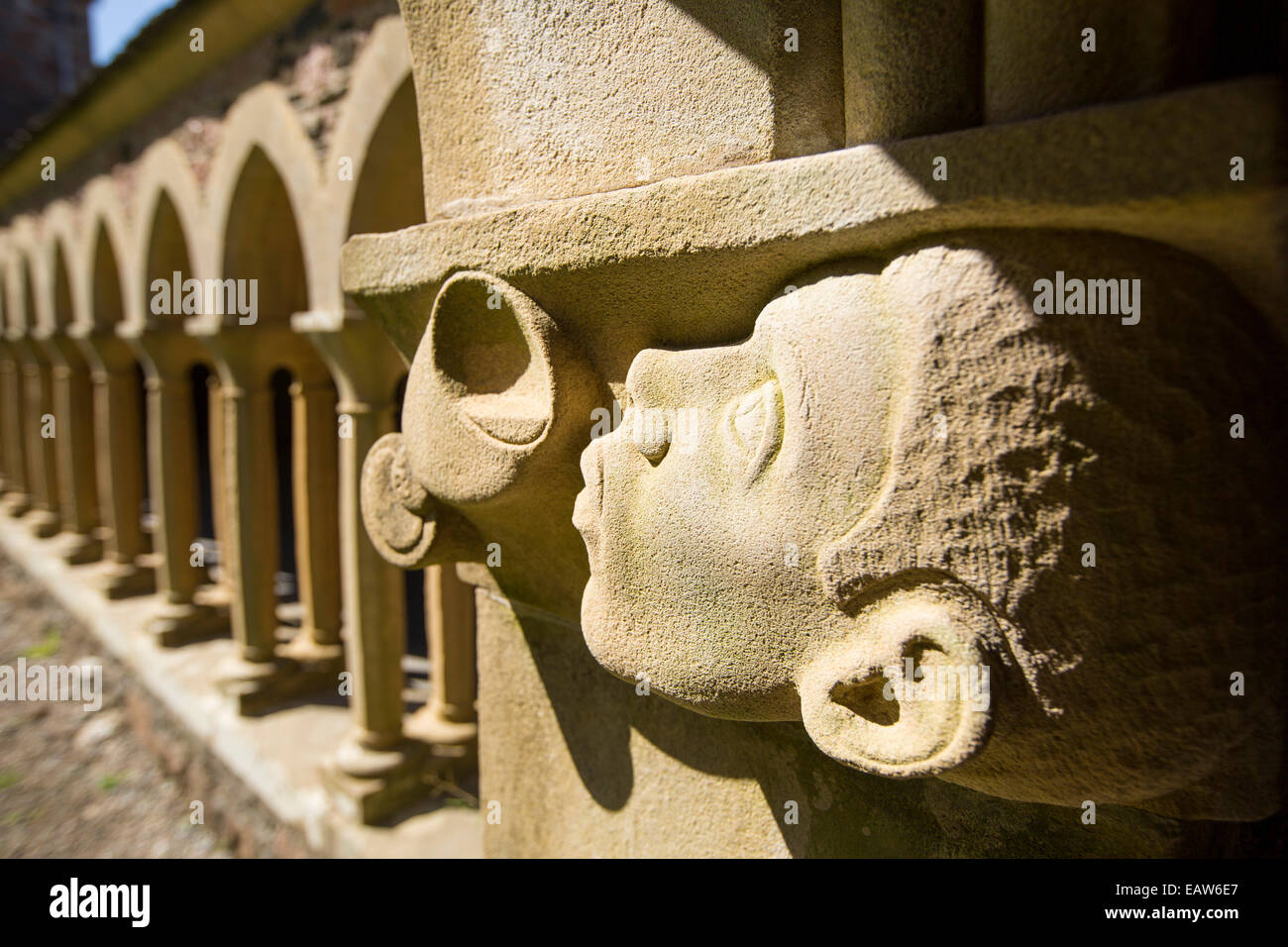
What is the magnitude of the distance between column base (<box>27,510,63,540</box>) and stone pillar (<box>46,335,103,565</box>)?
0.47m

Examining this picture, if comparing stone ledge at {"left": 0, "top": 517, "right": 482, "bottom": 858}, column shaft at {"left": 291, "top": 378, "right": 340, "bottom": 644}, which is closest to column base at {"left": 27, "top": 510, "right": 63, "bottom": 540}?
stone ledge at {"left": 0, "top": 517, "right": 482, "bottom": 858}

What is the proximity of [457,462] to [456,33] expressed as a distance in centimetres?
57

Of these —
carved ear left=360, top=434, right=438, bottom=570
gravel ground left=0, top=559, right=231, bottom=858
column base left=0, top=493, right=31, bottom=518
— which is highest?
carved ear left=360, top=434, right=438, bottom=570

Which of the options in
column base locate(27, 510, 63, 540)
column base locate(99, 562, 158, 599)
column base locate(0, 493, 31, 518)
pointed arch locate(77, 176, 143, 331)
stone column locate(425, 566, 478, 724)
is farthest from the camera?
column base locate(0, 493, 31, 518)

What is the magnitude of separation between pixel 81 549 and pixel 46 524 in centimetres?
88

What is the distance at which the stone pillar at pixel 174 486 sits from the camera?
457 centimetres

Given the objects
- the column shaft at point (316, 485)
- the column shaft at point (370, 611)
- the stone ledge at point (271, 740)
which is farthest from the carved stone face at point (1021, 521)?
the column shaft at point (316, 485)

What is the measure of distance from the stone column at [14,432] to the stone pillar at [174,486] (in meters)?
3.58

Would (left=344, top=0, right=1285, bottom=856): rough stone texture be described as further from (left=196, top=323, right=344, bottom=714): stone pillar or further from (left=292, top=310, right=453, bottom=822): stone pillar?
(left=196, top=323, right=344, bottom=714): stone pillar

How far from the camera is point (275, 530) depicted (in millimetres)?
3873

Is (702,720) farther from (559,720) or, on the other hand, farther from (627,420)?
(627,420)

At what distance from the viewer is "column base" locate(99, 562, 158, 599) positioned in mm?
5348

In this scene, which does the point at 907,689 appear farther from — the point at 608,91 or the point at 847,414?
the point at 608,91

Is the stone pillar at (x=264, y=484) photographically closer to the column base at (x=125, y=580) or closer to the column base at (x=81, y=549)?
the column base at (x=125, y=580)
